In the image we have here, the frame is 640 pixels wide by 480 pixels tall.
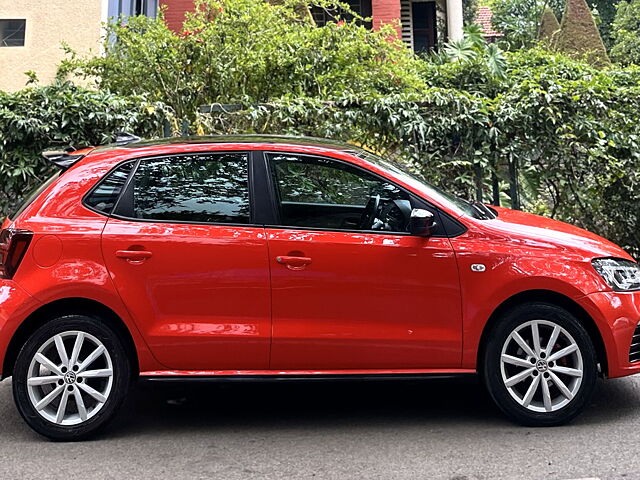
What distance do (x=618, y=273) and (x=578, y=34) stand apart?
16.9 meters

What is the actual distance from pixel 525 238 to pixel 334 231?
122cm

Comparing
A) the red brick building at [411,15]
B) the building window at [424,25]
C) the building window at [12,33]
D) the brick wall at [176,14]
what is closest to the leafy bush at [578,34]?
the red brick building at [411,15]

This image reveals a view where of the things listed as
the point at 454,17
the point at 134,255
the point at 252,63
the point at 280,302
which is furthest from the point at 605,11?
the point at 134,255

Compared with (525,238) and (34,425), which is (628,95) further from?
(34,425)

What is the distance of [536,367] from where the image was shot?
14.1ft

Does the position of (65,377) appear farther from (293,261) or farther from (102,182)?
(293,261)

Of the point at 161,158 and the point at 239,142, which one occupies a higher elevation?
the point at 239,142

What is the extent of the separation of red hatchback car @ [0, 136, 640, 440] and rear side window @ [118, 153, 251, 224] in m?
0.01

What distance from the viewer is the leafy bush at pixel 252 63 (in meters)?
8.62

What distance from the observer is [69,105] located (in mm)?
7582

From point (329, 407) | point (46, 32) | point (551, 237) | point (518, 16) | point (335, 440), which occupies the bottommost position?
point (335, 440)

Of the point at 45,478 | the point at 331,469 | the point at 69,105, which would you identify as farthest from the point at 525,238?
the point at 69,105

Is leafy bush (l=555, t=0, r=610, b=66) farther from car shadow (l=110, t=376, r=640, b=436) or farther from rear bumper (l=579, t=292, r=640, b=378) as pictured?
rear bumper (l=579, t=292, r=640, b=378)

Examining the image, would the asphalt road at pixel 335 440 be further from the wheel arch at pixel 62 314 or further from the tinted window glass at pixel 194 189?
the tinted window glass at pixel 194 189
